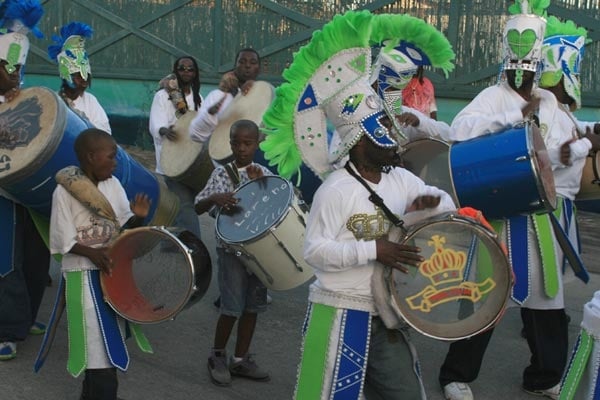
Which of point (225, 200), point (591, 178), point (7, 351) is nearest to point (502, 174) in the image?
point (591, 178)

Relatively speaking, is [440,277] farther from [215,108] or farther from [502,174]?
[215,108]

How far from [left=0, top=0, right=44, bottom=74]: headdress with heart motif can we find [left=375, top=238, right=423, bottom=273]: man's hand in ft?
9.63

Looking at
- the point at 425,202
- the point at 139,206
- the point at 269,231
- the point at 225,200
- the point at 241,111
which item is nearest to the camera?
the point at 425,202

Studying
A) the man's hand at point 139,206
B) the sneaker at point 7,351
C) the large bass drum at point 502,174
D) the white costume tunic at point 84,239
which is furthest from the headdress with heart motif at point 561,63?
the sneaker at point 7,351

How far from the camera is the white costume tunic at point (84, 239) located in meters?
4.39

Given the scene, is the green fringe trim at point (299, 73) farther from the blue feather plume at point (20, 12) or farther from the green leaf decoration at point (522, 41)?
the blue feather plume at point (20, 12)

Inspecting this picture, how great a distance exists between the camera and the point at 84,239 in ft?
14.5

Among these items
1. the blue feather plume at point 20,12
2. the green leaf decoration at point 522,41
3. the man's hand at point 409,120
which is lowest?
the man's hand at point 409,120

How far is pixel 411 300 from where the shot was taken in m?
3.46

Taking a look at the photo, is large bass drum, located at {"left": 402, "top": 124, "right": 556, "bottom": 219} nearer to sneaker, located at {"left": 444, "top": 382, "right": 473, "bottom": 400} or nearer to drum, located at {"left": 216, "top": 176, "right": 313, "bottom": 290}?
drum, located at {"left": 216, "top": 176, "right": 313, "bottom": 290}

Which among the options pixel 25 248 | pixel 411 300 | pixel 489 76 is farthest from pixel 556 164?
pixel 489 76

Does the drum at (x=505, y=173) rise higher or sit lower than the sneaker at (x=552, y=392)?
higher

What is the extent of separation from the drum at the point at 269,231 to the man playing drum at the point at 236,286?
0.39ft

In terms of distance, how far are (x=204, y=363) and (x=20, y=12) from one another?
7.77 ft
